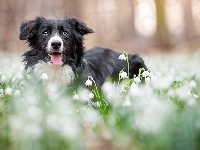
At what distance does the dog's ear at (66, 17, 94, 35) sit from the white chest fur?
0.57m

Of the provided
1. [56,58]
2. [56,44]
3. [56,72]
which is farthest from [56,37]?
[56,72]

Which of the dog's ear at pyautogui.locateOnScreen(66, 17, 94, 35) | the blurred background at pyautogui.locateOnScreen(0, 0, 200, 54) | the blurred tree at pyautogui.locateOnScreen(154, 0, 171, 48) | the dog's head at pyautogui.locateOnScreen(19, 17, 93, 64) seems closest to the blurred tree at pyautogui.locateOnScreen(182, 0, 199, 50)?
the blurred background at pyautogui.locateOnScreen(0, 0, 200, 54)

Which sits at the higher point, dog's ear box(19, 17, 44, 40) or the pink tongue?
dog's ear box(19, 17, 44, 40)

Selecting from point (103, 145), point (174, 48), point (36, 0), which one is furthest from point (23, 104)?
point (36, 0)

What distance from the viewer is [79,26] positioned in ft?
19.5

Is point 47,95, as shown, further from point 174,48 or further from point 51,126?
point 174,48

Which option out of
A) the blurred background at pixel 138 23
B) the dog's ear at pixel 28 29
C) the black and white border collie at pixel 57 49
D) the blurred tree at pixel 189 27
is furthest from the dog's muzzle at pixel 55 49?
the blurred tree at pixel 189 27

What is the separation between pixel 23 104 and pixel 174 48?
1237 cm

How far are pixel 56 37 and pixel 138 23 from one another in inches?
405

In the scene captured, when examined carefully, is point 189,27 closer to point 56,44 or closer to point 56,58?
point 56,58

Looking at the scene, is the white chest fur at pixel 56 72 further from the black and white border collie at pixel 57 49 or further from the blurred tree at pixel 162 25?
the blurred tree at pixel 162 25

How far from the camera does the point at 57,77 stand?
5.70 metres

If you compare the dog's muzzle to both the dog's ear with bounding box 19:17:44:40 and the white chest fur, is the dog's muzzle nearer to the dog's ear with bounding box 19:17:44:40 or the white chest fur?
the white chest fur

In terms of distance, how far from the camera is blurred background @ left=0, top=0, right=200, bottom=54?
1330cm
